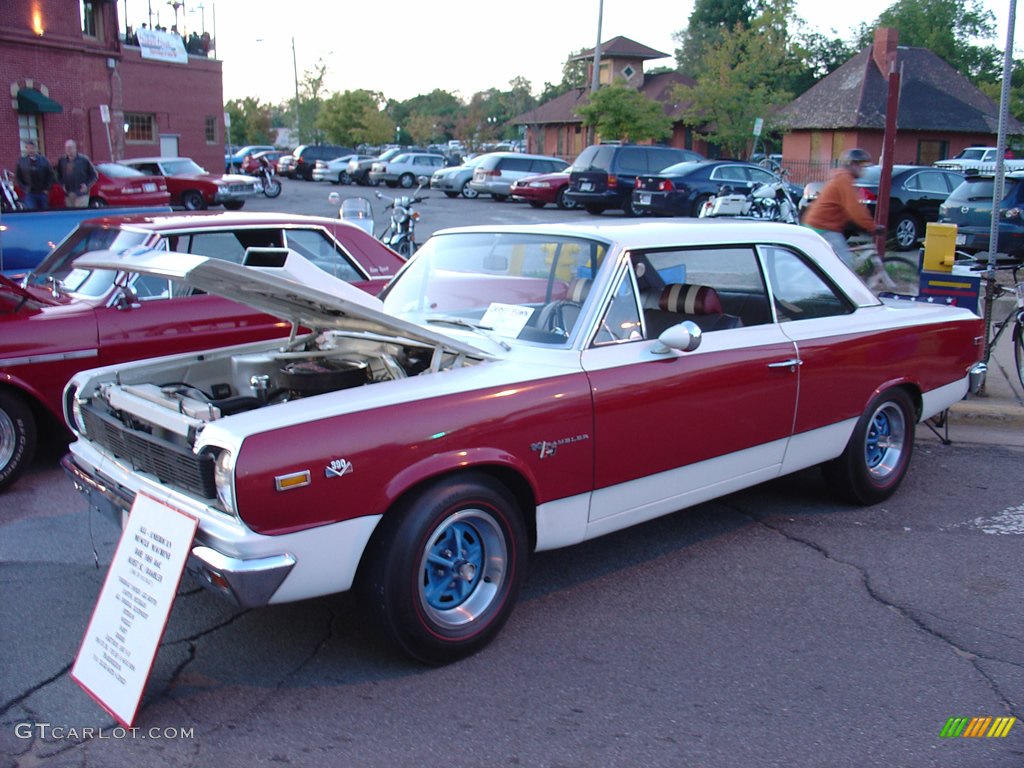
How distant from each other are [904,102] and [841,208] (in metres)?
36.1

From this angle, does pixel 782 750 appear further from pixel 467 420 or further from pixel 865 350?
pixel 865 350

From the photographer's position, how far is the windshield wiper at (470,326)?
14.0ft

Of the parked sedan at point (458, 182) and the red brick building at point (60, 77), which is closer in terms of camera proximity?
the red brick building at point (60, 77)

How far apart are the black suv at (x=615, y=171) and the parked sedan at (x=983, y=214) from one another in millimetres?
9105

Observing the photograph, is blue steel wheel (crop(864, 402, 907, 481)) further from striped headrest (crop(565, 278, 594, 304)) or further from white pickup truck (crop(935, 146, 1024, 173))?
white pickup truck (crop(935, 146, 1024, 173))

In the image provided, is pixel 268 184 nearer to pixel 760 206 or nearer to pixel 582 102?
pixel 760 206

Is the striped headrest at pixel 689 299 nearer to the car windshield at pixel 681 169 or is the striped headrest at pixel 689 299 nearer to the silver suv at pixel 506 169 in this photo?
the car windshield at pixel 681 169

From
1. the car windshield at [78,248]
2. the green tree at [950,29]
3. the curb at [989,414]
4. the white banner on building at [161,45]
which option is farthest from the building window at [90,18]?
the green tree at [950,29]

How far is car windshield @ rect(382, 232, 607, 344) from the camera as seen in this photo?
440 cm

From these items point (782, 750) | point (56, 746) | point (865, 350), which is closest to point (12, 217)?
point (56, 746)

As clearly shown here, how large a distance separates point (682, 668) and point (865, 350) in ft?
7.53

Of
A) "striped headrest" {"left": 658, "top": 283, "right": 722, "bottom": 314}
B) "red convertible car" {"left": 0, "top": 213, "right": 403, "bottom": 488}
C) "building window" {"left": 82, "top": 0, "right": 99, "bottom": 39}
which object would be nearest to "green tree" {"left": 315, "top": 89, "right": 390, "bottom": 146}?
"building window" {"left": 82, "top": 0, "right": 99, "bottom": 39}

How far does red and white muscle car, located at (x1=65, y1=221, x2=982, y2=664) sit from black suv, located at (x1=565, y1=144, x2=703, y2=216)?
18.7 m

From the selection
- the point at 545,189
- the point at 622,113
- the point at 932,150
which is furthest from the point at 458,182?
the point at 932,150
